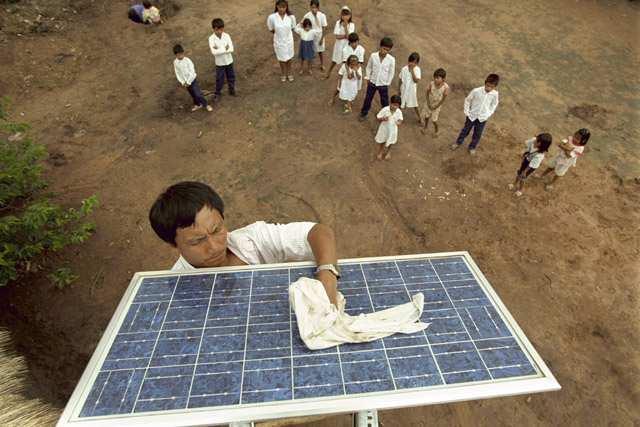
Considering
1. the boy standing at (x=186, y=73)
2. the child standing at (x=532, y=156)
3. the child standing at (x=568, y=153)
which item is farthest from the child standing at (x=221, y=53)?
the child standing at (x=568, y=153)

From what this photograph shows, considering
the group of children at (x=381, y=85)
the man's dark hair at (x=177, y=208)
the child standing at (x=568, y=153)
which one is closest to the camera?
the man's dark hair at (x=177, y=208)

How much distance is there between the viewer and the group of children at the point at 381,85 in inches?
281

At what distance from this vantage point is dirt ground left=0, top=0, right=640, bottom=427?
5227 millimetres

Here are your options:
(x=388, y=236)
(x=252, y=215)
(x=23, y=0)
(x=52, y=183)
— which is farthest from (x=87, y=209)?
(x=23, y=0)

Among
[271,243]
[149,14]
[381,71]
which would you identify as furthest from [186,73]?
[271,243]

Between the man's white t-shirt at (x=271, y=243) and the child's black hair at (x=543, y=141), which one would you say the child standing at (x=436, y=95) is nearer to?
the child's black hair at (x=543, y=141)

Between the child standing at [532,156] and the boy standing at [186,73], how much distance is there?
24.7 ft

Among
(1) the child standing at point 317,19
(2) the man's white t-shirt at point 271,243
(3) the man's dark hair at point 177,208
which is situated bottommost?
(2) the man's white t-shirt at point 271,243

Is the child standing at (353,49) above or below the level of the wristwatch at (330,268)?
above

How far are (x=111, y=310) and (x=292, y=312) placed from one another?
4.63 meters

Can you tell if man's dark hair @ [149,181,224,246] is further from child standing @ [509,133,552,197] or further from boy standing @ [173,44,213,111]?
boy standing @ [173,44,213,111]

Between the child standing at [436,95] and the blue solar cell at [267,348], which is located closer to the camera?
the blue solar cell at [267,348]

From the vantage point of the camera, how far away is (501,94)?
995 cm

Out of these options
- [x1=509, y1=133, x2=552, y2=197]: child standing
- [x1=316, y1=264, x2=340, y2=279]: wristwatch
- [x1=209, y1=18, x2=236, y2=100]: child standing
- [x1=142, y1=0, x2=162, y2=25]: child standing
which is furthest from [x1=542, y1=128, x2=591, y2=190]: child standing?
[x1=142, y1=0, x2=162, y2=25]: child standing
